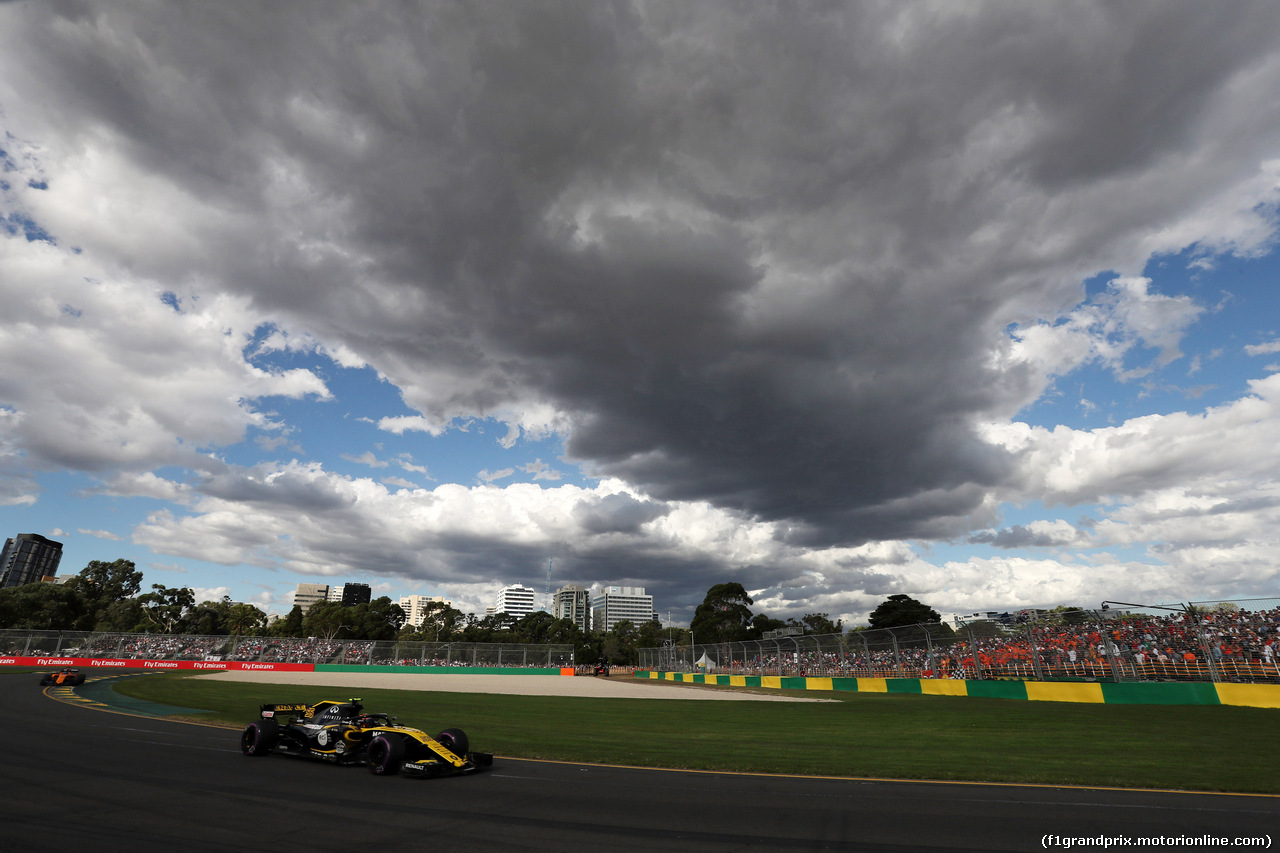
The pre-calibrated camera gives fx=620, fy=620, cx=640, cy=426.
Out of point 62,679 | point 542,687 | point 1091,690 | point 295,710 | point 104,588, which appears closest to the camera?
point 295,710

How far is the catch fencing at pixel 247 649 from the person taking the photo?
59.3 meters

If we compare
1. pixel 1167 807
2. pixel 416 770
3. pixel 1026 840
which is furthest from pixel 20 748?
pixel 1167 807

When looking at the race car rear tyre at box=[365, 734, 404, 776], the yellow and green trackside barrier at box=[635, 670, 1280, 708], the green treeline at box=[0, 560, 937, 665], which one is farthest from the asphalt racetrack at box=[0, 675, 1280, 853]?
the green treeline at box=[0, 560, 937, 665]

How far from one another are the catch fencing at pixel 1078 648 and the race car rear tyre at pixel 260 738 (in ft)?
84.2

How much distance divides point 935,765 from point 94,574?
516 feet

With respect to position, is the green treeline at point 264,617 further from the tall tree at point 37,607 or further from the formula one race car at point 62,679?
the formula one race car at point 62,679

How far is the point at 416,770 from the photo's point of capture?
10.4 m

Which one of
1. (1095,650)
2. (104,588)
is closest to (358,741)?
(1095,650)

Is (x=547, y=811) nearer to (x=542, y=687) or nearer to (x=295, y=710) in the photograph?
(x=295, y=710)

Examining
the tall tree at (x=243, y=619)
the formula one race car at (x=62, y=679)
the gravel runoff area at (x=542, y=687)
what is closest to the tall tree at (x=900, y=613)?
the gravel runoff area at (x=542, y=687)

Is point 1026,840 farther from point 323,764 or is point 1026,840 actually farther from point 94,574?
point 94,574

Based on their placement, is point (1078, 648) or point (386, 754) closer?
point (386, 754)

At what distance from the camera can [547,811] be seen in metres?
8.07

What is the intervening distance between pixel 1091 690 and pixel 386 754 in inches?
970
